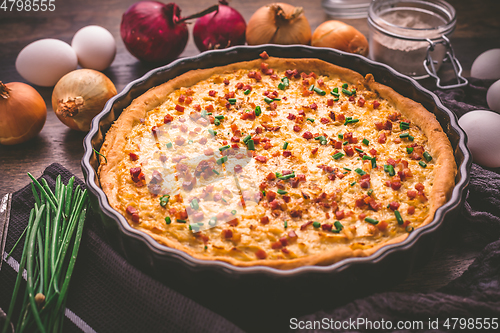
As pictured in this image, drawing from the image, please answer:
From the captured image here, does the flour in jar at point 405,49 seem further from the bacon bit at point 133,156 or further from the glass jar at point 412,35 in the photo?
the bacon bit at point 133,156

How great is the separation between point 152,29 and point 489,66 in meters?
3.06

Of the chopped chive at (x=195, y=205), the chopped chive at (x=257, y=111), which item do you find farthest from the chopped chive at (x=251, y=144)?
the chopped chive at (x=195, y=205)

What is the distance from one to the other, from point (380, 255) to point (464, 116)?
1597 millimetres

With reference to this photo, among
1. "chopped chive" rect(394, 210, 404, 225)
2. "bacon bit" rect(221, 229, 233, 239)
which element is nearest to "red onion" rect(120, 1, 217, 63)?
"bacon bit" rect(221, 229, 233, 239)

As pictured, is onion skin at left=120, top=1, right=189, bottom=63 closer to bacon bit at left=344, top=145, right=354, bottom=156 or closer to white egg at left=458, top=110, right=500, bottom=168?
bacon bit at left=344, top=145, right=354, bottom=156

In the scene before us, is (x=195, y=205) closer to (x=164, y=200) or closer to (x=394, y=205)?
(x=164, y=200)

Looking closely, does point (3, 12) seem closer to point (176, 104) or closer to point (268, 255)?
point (176, 104)

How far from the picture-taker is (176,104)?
11.0ft

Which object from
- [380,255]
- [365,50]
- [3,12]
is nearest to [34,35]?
[3,12]

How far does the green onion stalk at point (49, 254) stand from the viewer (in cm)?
218

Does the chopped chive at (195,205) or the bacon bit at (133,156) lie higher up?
the bacon bit at (133,156)

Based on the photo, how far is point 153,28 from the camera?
393 cm

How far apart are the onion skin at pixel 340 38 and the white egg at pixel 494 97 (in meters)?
1.15

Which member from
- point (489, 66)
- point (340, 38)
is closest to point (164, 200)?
point (340, 38)
